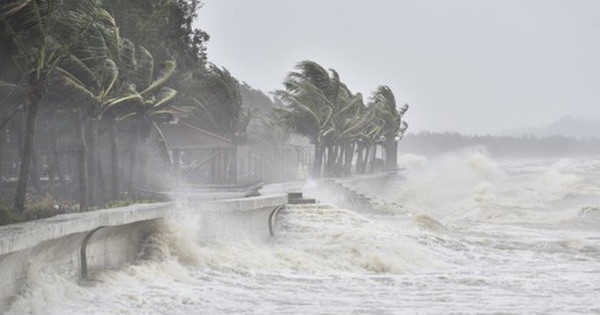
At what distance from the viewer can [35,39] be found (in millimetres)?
18797

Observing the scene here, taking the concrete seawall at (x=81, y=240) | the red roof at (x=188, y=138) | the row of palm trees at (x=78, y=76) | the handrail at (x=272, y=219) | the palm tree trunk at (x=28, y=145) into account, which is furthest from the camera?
the red roof at (x=188, y=138)

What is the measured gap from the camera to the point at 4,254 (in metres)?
12.5

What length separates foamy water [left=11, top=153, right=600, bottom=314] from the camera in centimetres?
1455

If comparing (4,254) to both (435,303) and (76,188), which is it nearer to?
(435,303)

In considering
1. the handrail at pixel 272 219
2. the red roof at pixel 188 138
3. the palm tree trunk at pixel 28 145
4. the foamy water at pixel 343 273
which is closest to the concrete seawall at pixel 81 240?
the foamy water at pixel 343 273

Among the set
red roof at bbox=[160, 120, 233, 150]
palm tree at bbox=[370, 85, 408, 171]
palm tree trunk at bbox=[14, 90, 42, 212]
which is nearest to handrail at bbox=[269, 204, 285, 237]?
palm tree trunk at bbox=[14, 90, 42, 212]

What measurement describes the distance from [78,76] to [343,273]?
922cm

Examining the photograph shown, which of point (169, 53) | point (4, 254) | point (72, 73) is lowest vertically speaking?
point (4, 254)

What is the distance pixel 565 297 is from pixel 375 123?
60346 millimetres

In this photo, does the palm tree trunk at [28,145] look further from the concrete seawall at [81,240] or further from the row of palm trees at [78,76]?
the concrete seawall at [81,240]

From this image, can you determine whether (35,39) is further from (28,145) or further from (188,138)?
(188,138)

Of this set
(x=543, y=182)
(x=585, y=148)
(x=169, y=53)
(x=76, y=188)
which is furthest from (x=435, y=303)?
(x=585, y=148)

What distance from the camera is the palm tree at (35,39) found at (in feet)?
60.3

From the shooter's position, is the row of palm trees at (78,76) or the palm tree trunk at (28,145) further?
the palm tree trunk at (28,145)
